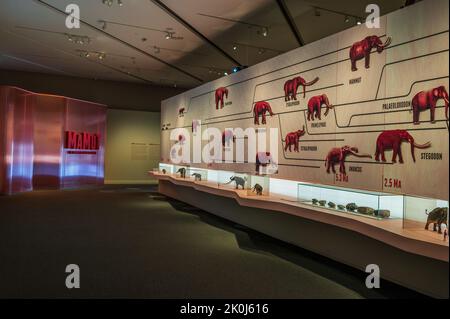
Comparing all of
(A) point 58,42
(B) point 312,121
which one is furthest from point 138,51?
(B) point 312,121

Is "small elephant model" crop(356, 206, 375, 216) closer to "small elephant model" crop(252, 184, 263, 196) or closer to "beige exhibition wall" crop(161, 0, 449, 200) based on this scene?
"beige exhibition wall" crop(161, 0, 449, 200)

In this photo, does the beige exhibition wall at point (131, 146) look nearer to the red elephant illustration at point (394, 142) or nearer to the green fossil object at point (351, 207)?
the green fossil object at point (351, 207)

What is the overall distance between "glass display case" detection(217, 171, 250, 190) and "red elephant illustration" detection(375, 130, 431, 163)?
234cm

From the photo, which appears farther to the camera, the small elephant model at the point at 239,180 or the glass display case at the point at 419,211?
the small elephant model at the point at 239,180

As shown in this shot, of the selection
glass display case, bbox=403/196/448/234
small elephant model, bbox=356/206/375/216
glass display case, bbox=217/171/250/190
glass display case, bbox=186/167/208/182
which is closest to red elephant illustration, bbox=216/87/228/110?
glass display case, bbox=186/167/208/182

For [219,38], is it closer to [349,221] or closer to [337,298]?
[349,221]

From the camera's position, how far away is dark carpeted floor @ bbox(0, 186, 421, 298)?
3.52 metres

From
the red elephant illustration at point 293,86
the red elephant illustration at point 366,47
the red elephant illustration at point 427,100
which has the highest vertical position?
the red elephant illustration at point 366,47

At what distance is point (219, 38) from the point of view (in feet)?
27.0

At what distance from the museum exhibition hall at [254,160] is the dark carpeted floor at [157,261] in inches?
1.1

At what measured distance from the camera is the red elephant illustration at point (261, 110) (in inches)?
237

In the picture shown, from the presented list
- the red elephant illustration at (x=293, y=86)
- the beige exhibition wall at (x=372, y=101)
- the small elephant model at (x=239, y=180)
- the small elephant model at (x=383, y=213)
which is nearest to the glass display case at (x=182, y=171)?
the small elephant model at (x=239, y=180)

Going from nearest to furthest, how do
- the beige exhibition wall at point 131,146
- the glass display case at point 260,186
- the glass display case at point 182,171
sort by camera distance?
the glass display case at point 260,186 → the glass display case at point 182,171 → the beige exhibition wall at point 131,146

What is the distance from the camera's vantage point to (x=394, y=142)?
12.3ft
